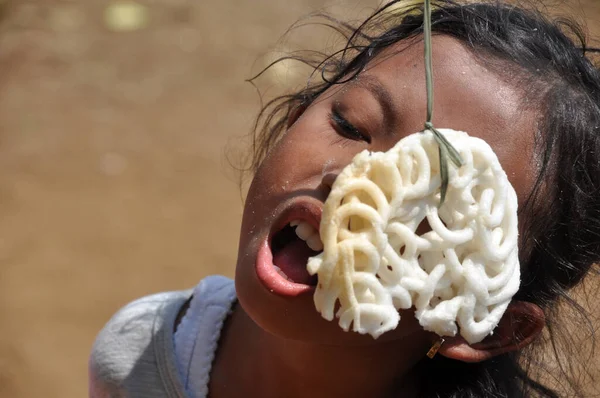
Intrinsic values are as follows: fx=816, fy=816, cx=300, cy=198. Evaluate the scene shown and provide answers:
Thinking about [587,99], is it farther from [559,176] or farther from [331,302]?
[331,302]

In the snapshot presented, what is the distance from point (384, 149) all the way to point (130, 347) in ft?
2.91

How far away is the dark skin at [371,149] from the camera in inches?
56.9

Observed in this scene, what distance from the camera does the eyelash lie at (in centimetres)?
150

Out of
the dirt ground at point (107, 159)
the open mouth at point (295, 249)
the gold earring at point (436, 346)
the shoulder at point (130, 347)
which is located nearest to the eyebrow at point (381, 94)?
the open mouth at point (295, 249)

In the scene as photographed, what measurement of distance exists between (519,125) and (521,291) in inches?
14.9

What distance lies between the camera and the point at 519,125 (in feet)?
4.91

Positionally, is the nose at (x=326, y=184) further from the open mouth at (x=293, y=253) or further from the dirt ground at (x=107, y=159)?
the dirt ground at (x=107, y=159)

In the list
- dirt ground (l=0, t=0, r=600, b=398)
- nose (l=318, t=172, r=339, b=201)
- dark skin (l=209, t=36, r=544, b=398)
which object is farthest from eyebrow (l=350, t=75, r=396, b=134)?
dirt ground (l=0, t=0, r=600, b=398)

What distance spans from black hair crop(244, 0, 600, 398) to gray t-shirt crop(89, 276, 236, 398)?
0.52 m

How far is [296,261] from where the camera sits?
1.44m

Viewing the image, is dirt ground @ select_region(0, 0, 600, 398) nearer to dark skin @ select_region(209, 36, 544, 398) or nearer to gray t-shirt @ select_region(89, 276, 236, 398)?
gray t-shirt @ select_region(89, 276, 236, 398)

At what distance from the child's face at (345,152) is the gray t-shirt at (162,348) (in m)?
0.49

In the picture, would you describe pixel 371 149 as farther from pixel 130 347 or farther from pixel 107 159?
pixel 107 159

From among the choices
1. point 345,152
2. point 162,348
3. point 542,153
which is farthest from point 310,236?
point 162,348
